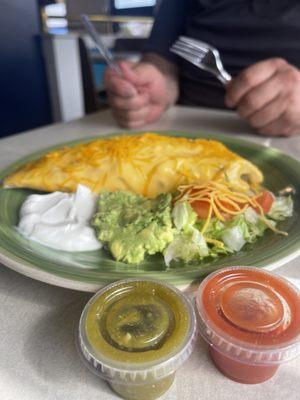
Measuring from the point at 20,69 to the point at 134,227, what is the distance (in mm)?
2115

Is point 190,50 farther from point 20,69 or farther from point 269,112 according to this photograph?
point 20,69

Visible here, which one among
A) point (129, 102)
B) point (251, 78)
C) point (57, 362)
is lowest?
point (57, 362)

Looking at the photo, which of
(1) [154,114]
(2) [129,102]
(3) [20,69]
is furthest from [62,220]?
(3) [20,69]

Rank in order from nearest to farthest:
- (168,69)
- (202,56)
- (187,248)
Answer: (187,248), (202,56), (168,69)

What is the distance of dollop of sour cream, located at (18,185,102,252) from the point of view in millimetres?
695

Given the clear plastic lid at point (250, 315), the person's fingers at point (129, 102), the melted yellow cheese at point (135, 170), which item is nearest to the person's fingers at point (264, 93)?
the melted yellow cheese at point (135, 170)

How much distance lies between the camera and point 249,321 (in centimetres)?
45

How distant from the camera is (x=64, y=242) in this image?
0.69 m

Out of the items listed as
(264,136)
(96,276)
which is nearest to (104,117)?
(264,136)

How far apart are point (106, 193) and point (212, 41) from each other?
1.01m

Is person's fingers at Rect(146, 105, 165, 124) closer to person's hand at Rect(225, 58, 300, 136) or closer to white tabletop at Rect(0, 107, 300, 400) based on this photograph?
person's hand at Rect(225, 58, 300, 136)

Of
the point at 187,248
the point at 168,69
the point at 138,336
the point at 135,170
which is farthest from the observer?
the point at 168,69

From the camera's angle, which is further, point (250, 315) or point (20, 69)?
point (20, 69)

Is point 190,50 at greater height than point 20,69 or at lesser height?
greater
